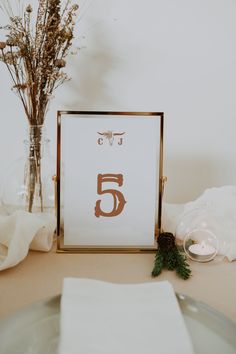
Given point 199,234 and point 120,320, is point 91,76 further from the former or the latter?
point 120,320

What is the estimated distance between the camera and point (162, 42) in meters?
1.28

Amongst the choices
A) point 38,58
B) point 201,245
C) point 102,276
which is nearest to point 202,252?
point 201,245

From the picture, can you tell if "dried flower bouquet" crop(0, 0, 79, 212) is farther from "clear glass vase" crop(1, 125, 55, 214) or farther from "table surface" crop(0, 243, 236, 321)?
"table surface" crop(0, 243, 236, 321)

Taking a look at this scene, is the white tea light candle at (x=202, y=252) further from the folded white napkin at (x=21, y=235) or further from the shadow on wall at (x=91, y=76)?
the shadow on wall at (x=91, y=76)

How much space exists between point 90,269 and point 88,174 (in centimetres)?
19

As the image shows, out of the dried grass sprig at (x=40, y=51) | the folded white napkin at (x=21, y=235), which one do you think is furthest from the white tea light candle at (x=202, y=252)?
the dried grass sprig at (x=40, y=51)

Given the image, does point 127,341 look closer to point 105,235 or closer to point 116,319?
point 116,319

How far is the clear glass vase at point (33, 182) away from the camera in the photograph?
41.6 inches

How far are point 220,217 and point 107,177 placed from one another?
24cm

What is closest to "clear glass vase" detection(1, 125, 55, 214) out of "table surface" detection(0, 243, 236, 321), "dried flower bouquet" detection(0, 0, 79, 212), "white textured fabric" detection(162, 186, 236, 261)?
"dried flower bouquet" detection(0, 0, 79, 212)

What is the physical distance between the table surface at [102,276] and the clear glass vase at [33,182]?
0.12m

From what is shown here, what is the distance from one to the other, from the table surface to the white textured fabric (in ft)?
0.12

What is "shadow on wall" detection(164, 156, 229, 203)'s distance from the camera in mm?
1370

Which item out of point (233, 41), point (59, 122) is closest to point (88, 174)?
point (59, 122)
